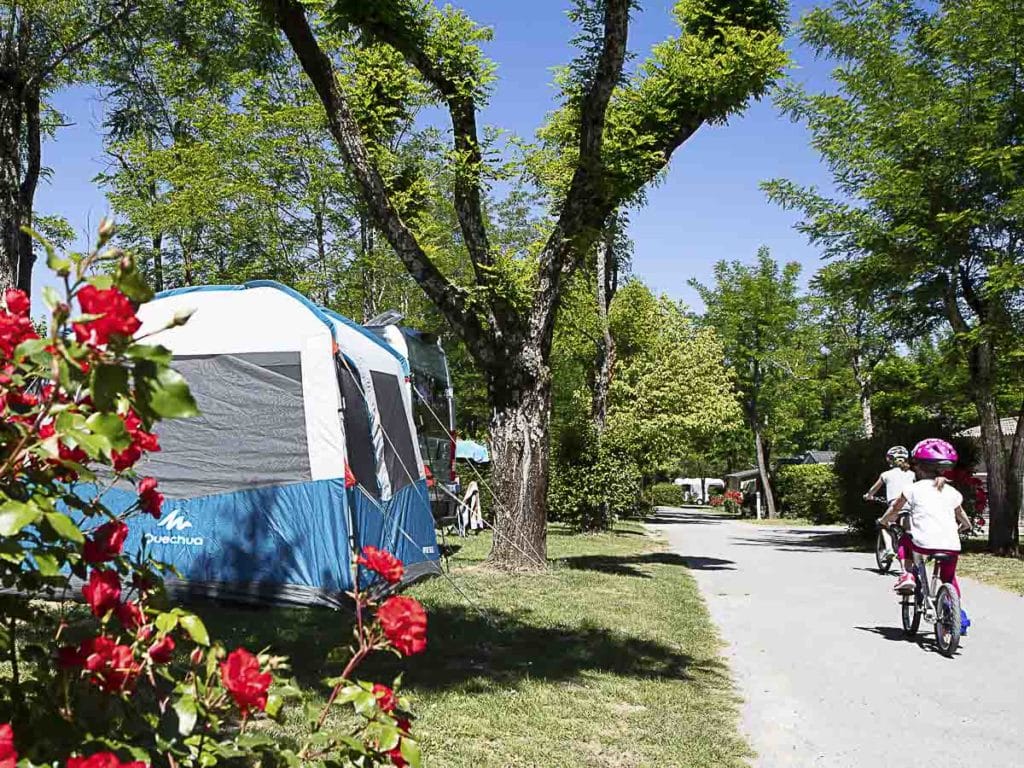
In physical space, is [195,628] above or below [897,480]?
below

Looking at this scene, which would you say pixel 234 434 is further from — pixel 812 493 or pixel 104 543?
pixel 812 493

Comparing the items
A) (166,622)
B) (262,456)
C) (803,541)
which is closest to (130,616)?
(166,622)

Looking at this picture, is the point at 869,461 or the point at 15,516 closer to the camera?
the point at 15,516

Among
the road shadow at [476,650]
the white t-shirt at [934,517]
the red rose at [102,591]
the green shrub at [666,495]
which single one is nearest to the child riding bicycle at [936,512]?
the white t-shirt at [934,517]

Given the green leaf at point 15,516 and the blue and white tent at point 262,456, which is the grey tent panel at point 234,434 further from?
the green leaf at point 15,516

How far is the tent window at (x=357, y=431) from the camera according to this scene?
8.18 meters

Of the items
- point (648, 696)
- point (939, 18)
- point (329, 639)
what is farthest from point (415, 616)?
point (939, 18)

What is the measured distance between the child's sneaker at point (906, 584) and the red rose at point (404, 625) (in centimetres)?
687

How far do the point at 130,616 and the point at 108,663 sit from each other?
0.16 meters

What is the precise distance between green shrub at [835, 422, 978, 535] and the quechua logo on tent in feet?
46.6

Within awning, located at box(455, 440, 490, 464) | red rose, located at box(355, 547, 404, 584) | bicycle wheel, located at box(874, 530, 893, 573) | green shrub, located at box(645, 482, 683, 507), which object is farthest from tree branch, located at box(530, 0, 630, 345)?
green shrub, located at box(645, 482, 683, 507)

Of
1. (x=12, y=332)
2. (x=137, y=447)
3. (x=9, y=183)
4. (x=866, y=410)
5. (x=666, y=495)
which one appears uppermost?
(x=9, y=183)

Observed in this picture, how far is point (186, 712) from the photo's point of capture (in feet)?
5.99

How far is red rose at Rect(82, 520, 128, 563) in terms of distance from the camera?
1.98 meters
